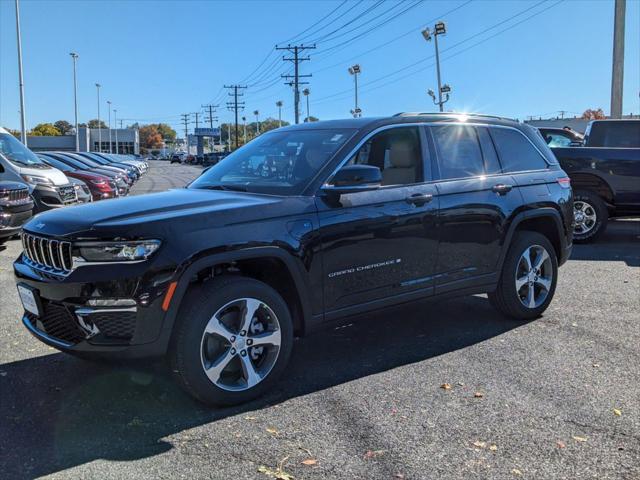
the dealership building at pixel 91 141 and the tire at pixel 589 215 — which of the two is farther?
the dealership building at pixel 91 141

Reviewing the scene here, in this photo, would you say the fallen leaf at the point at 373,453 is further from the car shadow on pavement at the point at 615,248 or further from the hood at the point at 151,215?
the car shadow on pavement at the point at 615,248

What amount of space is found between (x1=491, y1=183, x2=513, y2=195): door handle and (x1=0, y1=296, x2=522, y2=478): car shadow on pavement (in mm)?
1241

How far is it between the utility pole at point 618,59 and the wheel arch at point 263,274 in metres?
17.8

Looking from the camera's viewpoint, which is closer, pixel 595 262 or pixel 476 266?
pixel 476 266

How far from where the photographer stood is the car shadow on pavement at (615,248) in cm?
898

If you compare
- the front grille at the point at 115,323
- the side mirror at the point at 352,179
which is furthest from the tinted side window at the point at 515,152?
the front grille at the point at 115,323

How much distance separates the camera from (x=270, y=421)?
3613mm

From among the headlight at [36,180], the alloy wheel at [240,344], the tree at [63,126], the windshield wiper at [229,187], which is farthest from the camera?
the tree at [63,126]

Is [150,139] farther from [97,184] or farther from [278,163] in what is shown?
[278,163]

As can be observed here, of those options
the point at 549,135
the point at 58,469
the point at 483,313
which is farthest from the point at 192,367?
the point at 549,135

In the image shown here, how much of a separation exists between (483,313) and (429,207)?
179cm

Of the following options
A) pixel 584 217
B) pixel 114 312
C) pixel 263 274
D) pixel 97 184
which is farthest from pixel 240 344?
pixel 97 184

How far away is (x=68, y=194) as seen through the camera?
1297 cm

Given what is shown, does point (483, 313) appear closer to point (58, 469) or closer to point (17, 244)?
point (58, 469)
